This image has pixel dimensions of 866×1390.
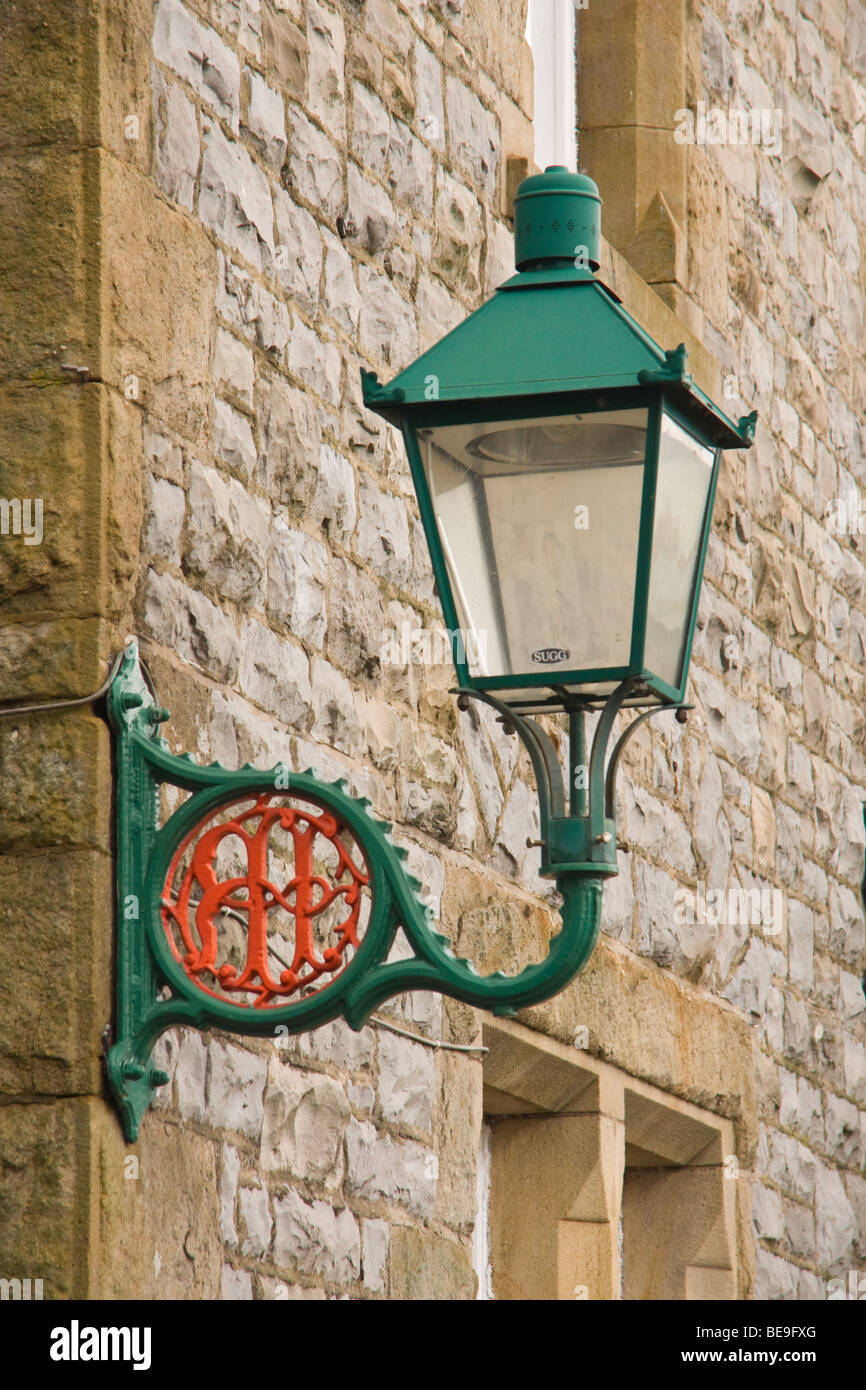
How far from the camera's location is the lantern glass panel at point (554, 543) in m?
2.99

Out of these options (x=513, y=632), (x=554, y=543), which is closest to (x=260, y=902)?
(x=513, y=632)

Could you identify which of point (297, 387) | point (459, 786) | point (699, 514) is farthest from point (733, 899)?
point (699, 514)

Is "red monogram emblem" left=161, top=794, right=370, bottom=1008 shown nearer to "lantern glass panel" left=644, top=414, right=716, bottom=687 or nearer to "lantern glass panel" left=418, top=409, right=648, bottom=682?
"lantern glass panel" left=418, top=409, right=648, bottom=682

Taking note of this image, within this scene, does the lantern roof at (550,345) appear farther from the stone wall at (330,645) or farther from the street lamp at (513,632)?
the stone wall at (330,645)

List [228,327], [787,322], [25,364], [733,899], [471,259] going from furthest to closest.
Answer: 1. [787,322]
2. [733,899]
3. [471,259]
4. [228,327]
5. [25,364]

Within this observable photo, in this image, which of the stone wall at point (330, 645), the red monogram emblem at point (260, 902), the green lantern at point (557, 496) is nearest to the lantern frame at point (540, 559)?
the green lantern at point (557, 496)

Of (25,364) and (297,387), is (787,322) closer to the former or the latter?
(297,387)

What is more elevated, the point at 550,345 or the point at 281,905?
the point at 550,345

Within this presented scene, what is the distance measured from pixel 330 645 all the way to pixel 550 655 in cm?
113

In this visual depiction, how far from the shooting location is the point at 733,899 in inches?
234

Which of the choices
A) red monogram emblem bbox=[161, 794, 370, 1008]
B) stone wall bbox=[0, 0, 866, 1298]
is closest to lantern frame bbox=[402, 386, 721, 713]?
red monogram emblem bbox=[161, 794, 370, 1008]

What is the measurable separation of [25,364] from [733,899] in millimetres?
3038

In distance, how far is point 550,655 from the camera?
299cm

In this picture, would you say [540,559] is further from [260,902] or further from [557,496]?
[260,902]
